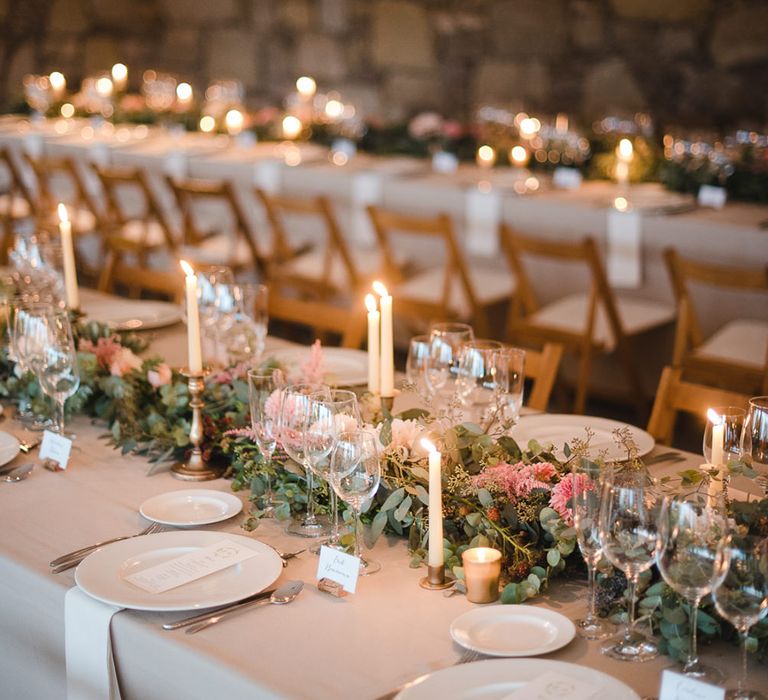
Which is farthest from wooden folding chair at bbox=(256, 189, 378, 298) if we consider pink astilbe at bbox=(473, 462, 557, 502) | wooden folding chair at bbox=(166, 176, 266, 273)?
pink astilbe at bbox=(473, 462, 557, 502)

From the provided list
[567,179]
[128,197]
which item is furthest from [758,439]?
[128,197]

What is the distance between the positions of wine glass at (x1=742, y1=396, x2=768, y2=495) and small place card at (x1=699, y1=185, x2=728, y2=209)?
110 inches

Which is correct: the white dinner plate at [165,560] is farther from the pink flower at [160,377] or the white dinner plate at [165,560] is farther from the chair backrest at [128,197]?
the chair backrest at [128,197]

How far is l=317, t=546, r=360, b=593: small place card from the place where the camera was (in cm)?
161

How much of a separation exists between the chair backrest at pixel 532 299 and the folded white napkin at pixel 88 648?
8.72 feet

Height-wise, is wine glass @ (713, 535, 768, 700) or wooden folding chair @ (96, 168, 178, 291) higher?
wine glass @ (713, 535, 768, 700)

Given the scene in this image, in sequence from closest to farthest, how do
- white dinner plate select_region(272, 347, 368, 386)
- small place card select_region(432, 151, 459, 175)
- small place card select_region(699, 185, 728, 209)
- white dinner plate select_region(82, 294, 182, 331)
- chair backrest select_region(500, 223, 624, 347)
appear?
white dinner plate select_region(272, 347, 368, 386) < white dinner plate select_region(82, 294, 182, 331) < chair backrest select_region(500, 223, 624, 347) < small place card select_region(699, 185, 728, 209) < small place card select_region(432, 151, 459, 175)

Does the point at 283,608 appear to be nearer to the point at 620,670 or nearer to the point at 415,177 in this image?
the point at 620,670

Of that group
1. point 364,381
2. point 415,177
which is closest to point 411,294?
point 415,177

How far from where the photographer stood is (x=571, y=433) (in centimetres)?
225

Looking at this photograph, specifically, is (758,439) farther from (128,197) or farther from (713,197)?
(128,197)

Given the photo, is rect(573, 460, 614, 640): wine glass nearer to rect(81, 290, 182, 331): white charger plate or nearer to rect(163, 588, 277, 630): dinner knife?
rect(163, 588, 277, 630): dinner knife

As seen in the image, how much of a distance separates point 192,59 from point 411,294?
624 cm

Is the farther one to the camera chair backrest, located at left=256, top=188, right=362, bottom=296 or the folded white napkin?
chair backrest, located at left=256, top=188, right=362, bottom=296
